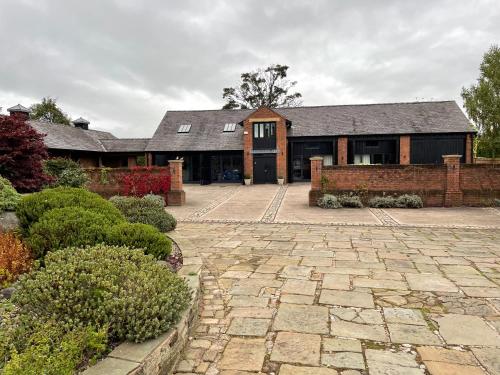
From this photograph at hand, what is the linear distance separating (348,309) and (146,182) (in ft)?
43.2

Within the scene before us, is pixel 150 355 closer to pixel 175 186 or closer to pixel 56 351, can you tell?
pixel 56 351

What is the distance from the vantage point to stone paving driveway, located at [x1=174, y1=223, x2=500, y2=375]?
3.03 metres

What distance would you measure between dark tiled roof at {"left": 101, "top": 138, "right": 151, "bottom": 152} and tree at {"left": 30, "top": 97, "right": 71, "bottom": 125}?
18.5 m

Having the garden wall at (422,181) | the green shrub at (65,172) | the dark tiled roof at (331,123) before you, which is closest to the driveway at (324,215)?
the garden wall at (422,181)

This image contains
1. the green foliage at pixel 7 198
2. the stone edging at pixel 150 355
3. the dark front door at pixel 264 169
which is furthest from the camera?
the dark front door at pixel 264 169

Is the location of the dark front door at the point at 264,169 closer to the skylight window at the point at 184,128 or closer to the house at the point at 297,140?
the house at the point at 297,140

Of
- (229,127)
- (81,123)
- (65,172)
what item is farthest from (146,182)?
(81,123)

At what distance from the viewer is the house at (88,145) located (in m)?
26.1

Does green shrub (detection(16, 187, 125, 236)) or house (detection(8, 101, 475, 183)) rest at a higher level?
house (detection(8, 101, 475, 183))

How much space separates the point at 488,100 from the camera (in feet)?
57.6

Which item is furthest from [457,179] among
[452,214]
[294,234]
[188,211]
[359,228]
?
[188,211]

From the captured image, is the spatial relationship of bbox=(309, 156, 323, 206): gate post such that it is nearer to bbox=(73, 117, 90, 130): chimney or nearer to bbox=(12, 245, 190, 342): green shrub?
bbox=(12, 245, 190, 342): green shrub

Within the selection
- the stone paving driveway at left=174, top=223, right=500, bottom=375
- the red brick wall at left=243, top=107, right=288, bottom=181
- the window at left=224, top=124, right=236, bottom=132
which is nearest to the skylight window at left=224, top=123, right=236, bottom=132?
the window at left=224, top=124, right=236, bottom=132

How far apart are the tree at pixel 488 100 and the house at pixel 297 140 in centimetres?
544
